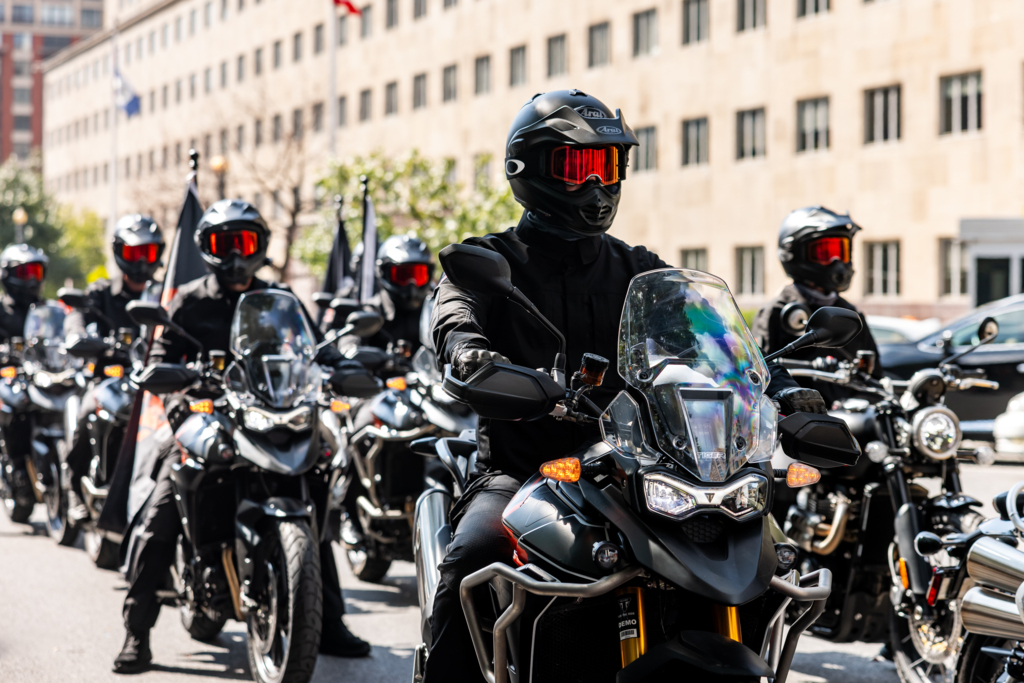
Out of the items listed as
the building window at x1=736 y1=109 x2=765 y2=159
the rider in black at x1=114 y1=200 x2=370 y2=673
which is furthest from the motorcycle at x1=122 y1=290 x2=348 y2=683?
the building window at x1=736 y1=109 x2=765 y2=159

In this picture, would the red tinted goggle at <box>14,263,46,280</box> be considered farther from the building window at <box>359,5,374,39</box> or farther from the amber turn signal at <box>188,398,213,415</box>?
the building window at <box>359,5,374,39</box>

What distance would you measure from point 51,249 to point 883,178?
45.7 meters

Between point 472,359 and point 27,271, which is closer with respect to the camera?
point 472,359

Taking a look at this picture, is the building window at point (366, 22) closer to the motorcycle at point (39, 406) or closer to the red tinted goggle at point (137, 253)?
the motorcycle at point (39, 406)

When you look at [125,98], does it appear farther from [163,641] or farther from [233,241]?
[163,641]

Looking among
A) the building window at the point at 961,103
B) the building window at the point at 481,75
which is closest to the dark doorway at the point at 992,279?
the building window at the point at 961,103

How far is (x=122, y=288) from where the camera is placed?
9.88 m

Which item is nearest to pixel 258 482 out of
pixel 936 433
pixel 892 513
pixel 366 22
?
pixel 892 513

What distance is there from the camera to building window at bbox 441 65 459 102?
46.0 m

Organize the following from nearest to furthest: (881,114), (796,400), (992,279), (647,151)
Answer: (796,400) < (992,279) < (881,114) < (647,151)

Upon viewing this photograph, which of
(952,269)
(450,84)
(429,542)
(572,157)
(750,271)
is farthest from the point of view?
(450,84)

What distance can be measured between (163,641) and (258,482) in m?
1.53

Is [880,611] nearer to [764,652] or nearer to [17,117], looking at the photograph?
[764,652]

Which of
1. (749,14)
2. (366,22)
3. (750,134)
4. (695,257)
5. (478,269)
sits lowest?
(478,269)
